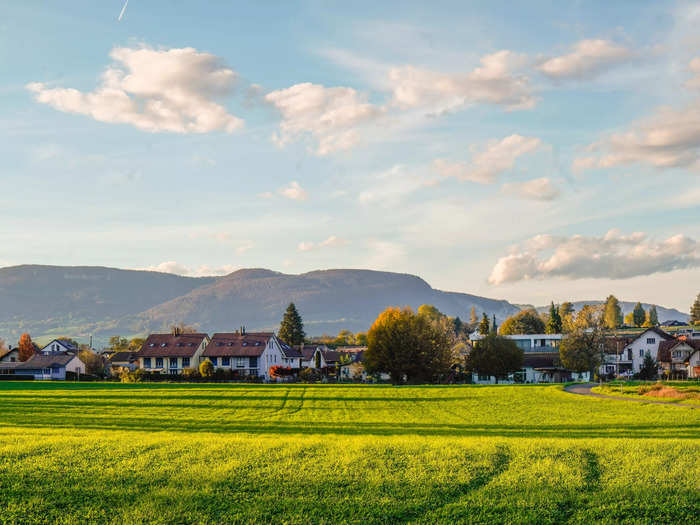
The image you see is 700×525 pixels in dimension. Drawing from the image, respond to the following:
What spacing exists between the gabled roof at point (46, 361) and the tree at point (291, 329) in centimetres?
4664

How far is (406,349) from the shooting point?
93.2 m

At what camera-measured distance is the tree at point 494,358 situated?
104 meters

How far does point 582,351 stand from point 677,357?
56.7ft

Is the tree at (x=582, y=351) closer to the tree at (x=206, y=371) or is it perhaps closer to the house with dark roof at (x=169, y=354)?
the tree at (x=206, y=371)

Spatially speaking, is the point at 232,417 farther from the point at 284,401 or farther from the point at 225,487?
the point at 225,487

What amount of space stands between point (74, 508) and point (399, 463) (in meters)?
7.23

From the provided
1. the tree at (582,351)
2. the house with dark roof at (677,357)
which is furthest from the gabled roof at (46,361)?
the house with dark roof at (677,357)

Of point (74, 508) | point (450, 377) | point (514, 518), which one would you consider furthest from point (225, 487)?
point (450, 377)

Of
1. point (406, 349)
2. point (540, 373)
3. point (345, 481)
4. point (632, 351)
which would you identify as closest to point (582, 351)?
point (540, 373)

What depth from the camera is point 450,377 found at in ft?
345

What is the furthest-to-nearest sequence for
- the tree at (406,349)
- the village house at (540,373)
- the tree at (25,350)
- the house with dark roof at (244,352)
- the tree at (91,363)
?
the tree at (25,350) < the tree at (91,363) < the house with dark roof at (244,352) < the village house at (540,373) < the tree at (406,349)

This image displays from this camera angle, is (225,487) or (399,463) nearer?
(225,487)

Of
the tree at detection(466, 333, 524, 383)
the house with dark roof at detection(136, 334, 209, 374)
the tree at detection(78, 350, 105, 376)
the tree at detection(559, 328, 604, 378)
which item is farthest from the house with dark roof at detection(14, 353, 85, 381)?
the tree at detection(559, 328, 604, 378)

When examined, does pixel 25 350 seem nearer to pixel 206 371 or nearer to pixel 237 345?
pixel 237 345
